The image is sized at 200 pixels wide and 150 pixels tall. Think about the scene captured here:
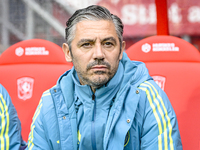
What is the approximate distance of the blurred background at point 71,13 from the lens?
2.73 meters

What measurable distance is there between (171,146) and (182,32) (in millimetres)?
2069

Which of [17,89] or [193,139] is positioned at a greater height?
[17,89]

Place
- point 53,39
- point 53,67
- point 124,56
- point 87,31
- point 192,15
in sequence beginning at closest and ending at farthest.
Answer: point 87,31 < point 124,56 < point 53,67 < point 192,15 < point 53,39

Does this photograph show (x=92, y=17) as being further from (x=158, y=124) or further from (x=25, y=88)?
(x=25, y=88)

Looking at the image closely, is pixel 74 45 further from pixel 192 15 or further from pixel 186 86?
pixel 192 15

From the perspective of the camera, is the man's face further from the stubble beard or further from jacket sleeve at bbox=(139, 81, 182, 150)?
jacket sleeve at bbox=(139, 81, 182, 150)

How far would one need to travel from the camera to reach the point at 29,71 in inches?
67.7

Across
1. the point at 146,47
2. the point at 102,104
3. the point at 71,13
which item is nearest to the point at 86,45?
the point at 102,104

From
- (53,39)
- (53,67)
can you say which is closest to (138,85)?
(53,67)

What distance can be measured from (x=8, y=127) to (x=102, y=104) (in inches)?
18.3

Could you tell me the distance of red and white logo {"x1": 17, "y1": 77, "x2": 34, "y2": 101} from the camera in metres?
1.71

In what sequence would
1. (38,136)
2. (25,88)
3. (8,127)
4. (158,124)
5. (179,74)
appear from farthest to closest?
(25,88)
(179,74)
(8,127)
(38,136)
(158,124)

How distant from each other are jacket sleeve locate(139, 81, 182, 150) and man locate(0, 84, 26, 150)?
59cm

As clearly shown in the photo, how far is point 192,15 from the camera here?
270 centimetres
